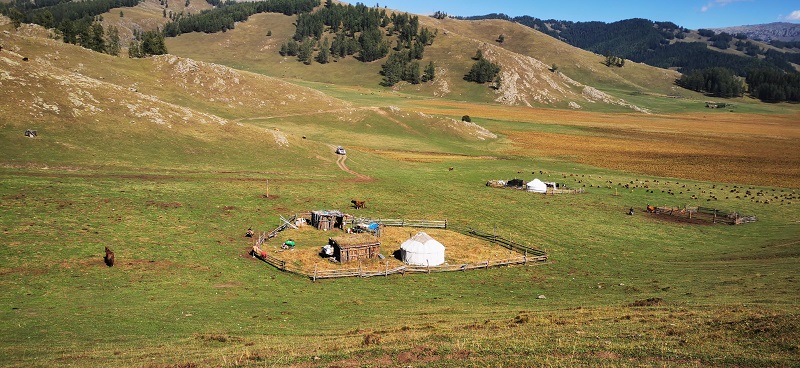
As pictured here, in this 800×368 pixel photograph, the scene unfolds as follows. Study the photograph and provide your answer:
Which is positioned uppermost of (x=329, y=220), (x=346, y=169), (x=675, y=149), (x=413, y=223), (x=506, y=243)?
(x=675, y=149)

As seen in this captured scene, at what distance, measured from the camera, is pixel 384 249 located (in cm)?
5281

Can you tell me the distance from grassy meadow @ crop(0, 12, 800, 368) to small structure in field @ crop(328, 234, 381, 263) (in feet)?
15.1

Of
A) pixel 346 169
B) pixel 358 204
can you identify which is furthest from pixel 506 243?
pixel 346 169

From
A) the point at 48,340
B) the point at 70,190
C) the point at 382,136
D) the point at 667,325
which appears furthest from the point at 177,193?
the point at 382,136

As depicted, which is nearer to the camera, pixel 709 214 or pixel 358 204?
pixel 358 204

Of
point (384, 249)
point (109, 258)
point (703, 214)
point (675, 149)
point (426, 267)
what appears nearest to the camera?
point (109, 258)

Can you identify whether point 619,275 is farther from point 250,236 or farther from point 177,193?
point 177,193

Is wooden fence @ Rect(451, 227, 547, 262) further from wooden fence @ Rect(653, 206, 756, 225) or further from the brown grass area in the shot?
wooden fence @ Rect(653, 206, 756, 225)

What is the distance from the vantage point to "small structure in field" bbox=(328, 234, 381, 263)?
47.8 meters

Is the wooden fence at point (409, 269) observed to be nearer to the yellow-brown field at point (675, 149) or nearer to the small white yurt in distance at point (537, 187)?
the small white yurt in distance at point (537, 187)

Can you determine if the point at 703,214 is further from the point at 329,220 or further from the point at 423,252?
the point at 329,220

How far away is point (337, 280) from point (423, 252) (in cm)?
926

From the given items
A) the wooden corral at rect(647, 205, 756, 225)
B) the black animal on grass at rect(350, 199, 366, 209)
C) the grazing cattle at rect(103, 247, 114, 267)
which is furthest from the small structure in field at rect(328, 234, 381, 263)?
the wooden corral at rect(647, 205, 756, 225)

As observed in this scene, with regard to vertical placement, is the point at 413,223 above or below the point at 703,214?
below
